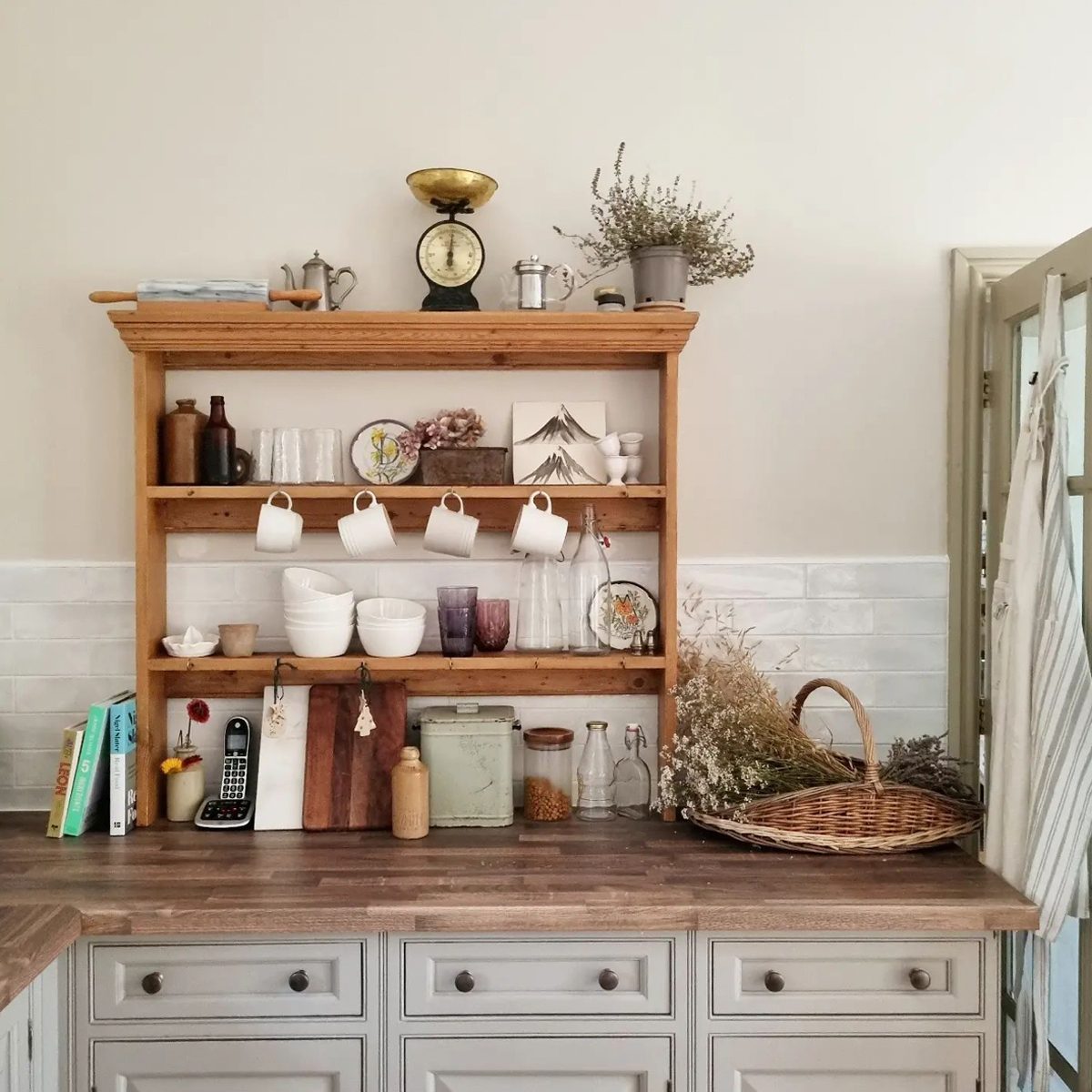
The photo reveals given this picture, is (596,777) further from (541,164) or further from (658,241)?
(541,164)

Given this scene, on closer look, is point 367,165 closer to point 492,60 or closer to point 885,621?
point 492,60

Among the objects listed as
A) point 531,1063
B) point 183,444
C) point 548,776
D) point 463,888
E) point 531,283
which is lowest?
point 531,1063

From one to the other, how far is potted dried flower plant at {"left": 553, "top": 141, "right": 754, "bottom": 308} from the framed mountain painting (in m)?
0.31

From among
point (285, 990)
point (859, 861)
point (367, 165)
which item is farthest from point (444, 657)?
point (367, 165)

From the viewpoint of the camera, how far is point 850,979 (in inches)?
80.4

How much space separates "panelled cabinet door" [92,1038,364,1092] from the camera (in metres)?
2.01

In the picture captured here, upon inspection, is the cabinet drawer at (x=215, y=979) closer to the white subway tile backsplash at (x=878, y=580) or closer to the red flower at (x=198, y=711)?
the red flower at (x=198, y=711)

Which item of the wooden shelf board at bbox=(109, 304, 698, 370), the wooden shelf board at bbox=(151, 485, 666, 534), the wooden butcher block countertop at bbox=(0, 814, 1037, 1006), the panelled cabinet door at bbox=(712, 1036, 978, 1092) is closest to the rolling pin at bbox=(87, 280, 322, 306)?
the wooden shelf board at bbox=(109, 304, 698, 370)

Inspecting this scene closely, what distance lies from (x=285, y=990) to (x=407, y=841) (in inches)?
17.7

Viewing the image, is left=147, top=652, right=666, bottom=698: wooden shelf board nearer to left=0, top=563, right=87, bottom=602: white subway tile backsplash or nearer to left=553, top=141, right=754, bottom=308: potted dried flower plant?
left=0, top=563, right=87, bottom=602: white subway tile backsplash

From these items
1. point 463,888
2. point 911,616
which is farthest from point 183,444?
point 911,616

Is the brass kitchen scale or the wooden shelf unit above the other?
the brass kitchen scale

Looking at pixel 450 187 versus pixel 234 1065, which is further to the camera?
pixel 450 187

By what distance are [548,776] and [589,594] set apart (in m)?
0.45
